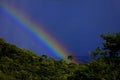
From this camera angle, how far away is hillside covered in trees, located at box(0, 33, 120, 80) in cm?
2562

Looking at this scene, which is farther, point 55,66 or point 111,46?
point 55,66

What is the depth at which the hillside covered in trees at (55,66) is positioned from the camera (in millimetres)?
25625

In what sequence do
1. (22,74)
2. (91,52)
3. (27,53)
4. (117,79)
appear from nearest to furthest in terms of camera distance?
(117,79) → (91,52) → (22,74) → (27,53)

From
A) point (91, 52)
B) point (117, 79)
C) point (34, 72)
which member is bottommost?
point (117, 79)

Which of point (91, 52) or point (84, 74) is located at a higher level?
point (91, 52)

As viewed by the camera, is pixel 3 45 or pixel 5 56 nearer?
pixel 5 56

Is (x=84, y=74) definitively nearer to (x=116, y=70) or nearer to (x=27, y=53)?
(x=116, y=70)

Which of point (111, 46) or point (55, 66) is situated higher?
point (55, 66)

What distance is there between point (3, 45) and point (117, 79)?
204ft

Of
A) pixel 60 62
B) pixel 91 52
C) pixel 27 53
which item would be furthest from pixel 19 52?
pixel 91 52

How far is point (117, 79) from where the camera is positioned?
24.8 m

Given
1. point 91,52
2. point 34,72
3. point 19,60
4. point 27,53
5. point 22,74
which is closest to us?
point 91,52

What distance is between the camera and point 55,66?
273 feet

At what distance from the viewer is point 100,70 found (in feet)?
84.5
